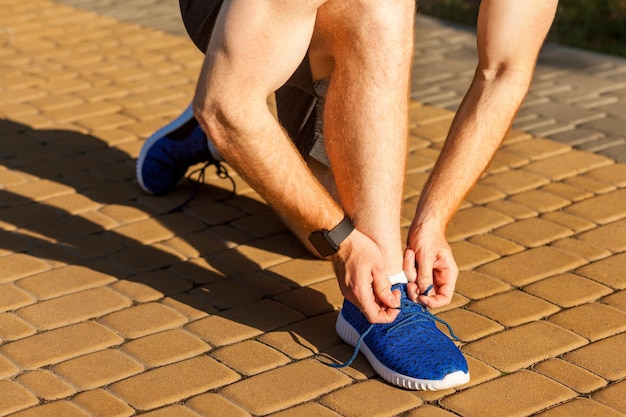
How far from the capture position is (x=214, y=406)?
8.32ft

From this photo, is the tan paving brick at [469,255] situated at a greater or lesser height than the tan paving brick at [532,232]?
greater

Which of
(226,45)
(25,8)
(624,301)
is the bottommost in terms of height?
(624,301)

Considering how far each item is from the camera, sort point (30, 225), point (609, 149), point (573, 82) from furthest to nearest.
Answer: point (573, 82)
point (609, 149)
point (30, 225)

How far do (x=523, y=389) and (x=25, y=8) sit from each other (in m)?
4.76

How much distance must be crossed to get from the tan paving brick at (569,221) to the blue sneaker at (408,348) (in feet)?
3.02

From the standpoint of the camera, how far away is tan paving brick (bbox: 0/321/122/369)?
9.02ft

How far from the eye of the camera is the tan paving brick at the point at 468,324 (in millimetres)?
2871

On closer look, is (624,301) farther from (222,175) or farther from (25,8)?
(25,8)

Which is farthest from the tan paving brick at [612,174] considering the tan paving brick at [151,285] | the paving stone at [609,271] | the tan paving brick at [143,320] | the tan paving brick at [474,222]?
the tan paving brick at [143,320]

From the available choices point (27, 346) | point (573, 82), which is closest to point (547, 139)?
point (573, 82)

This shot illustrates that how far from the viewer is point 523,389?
2590 millimetres

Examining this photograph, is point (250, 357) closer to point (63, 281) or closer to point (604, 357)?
point (63, 281)

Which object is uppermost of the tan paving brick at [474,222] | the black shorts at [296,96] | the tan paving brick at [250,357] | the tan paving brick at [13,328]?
the black shorts at [296,96]

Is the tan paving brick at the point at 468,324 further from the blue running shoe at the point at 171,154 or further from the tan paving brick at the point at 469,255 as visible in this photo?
the blue running shoe at the point at 171,154
